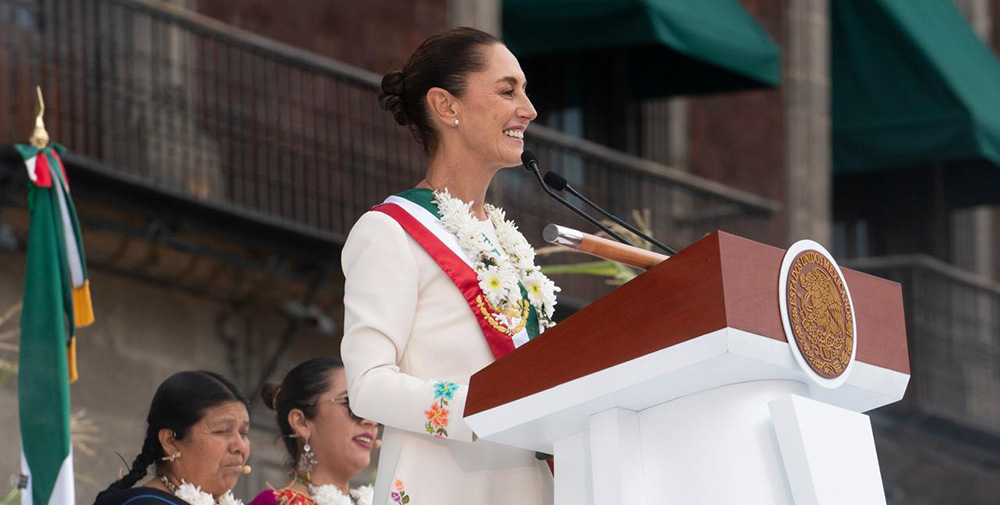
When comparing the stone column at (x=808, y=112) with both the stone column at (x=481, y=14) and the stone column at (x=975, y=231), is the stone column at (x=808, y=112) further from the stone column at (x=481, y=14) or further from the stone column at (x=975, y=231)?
the stone column at (x=481, y=14)

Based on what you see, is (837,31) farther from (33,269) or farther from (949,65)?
(33,269)

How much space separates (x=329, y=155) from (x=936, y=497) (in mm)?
6296

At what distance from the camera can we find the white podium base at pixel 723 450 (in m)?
2.75

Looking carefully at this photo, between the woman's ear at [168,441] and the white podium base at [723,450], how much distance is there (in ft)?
5.67

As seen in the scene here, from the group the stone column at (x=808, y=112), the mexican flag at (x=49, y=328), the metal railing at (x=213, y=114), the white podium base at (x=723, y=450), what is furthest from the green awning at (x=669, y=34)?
the white podium base at (x=723, y=450)

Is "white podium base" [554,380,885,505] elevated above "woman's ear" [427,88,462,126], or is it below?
below

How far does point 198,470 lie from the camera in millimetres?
4391

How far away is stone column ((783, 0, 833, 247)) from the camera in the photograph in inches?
537

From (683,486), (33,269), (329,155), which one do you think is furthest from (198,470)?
(329,155)

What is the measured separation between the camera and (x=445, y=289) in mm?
3283

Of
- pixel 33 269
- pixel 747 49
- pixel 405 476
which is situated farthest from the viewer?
pixel 747 49

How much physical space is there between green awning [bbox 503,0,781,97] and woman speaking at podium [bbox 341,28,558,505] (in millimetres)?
7300

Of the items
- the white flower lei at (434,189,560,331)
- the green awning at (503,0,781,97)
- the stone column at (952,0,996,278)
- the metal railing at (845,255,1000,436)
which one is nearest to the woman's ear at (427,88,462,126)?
the white flower lei at (434,189,560,331)

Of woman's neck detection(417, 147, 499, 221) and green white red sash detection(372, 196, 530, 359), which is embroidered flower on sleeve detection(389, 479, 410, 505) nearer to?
green white red sash detection(372, 196, 530, 359)
